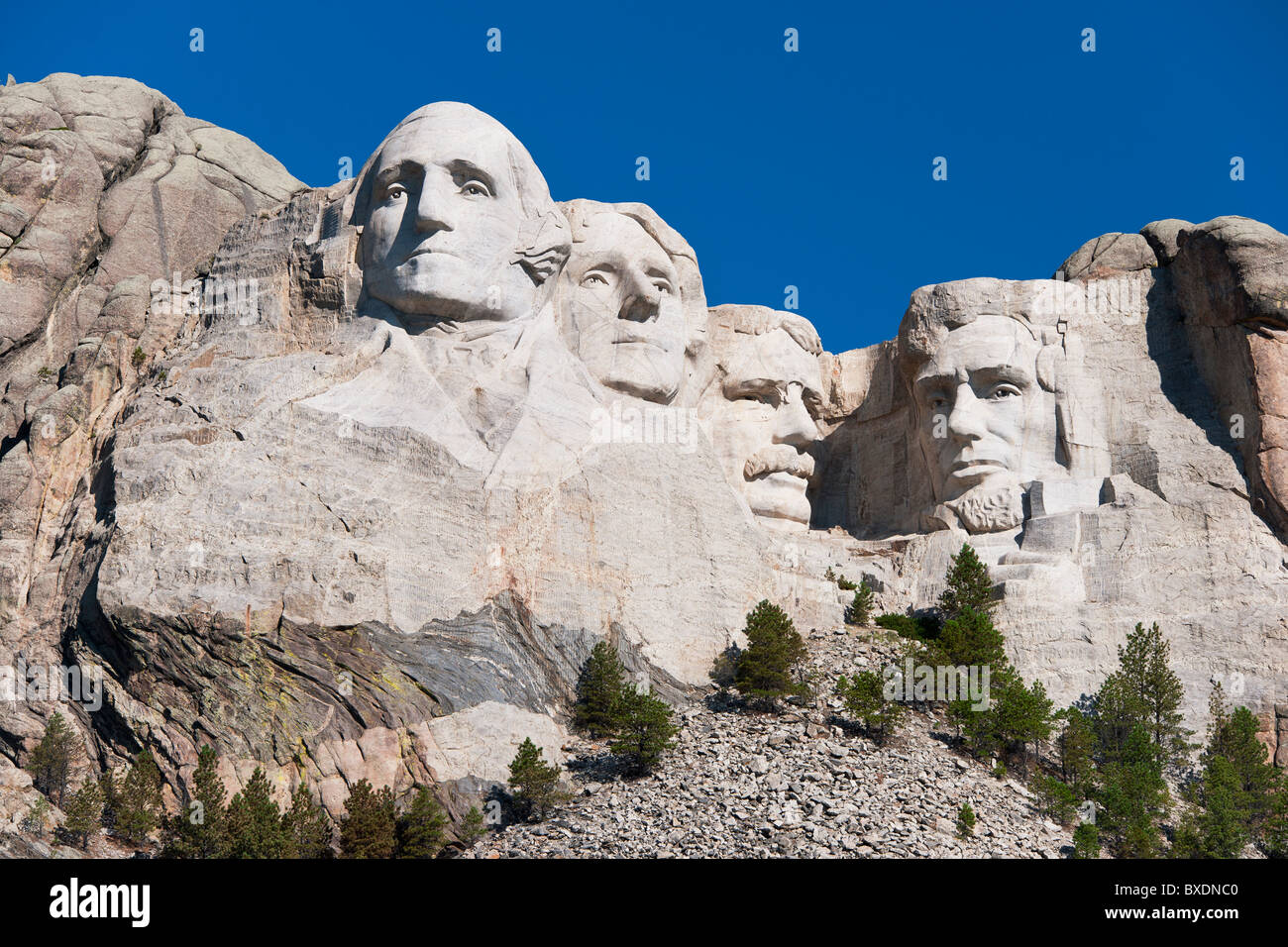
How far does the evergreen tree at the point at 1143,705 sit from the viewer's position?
85.6ft

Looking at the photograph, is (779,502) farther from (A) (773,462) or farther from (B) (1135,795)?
(B) (1135,795)

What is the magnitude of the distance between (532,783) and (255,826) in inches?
123

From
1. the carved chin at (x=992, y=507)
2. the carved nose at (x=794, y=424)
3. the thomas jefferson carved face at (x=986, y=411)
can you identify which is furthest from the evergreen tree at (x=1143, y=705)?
the carved nose at (x=794, y=424)

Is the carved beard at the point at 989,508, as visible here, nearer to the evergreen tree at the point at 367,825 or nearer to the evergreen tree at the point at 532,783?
the evergreen tree at the point at 532,783

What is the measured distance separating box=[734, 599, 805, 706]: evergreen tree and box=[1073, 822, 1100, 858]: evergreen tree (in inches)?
164

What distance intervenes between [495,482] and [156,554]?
164 inches

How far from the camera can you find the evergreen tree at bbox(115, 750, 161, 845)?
864 inches

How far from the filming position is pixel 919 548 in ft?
99.5

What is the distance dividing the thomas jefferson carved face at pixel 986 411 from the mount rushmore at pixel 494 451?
0.05m

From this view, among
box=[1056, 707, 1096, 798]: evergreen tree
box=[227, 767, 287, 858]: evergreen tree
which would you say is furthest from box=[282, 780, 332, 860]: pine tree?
box=[1056, 707, 1096, 798]: evergreen tree

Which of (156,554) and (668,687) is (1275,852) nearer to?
(668,687)

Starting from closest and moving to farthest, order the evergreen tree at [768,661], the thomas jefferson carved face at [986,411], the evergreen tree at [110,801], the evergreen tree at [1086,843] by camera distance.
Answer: the evergreen tree at [110,801], the evergreen tree at [1086,843], the evergreen tree at [768,661], the thomas jefferson carved face at [986,411]

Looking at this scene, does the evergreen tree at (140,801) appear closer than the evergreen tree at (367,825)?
No

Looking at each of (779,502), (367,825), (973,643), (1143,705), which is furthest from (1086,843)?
(779,502)
